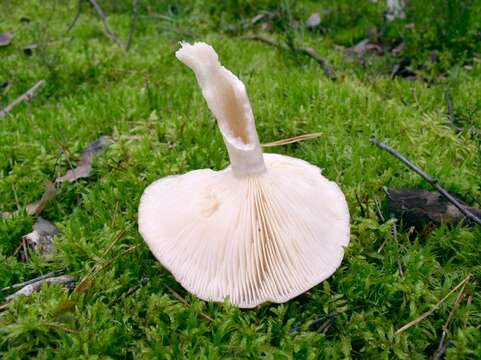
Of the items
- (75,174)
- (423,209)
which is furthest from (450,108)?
(75,174)

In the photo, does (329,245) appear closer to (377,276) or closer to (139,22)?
(377,276)

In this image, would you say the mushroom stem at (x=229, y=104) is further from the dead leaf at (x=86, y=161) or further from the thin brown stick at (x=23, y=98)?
the thin brown stick at (x=23, y=98)

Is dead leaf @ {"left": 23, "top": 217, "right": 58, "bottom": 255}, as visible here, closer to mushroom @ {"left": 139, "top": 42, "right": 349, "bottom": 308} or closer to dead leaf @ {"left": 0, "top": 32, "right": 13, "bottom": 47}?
mushroom @ {"left": 139, "top": 42, "right": 349, "bottom": 308}

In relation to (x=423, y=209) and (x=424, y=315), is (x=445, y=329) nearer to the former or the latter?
(x=424, y=315)

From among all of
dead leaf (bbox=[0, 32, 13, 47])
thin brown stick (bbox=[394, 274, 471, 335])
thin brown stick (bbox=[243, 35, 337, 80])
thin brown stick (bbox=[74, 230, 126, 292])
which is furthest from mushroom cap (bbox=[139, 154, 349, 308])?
dead leaf (bbox=[0, 32, 13, 47])

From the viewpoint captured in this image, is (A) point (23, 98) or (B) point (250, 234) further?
(A) point (23, 98)

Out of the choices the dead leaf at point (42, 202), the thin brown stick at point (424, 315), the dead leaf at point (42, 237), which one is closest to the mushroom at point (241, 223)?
the thin brown stick at point (424, 315)
